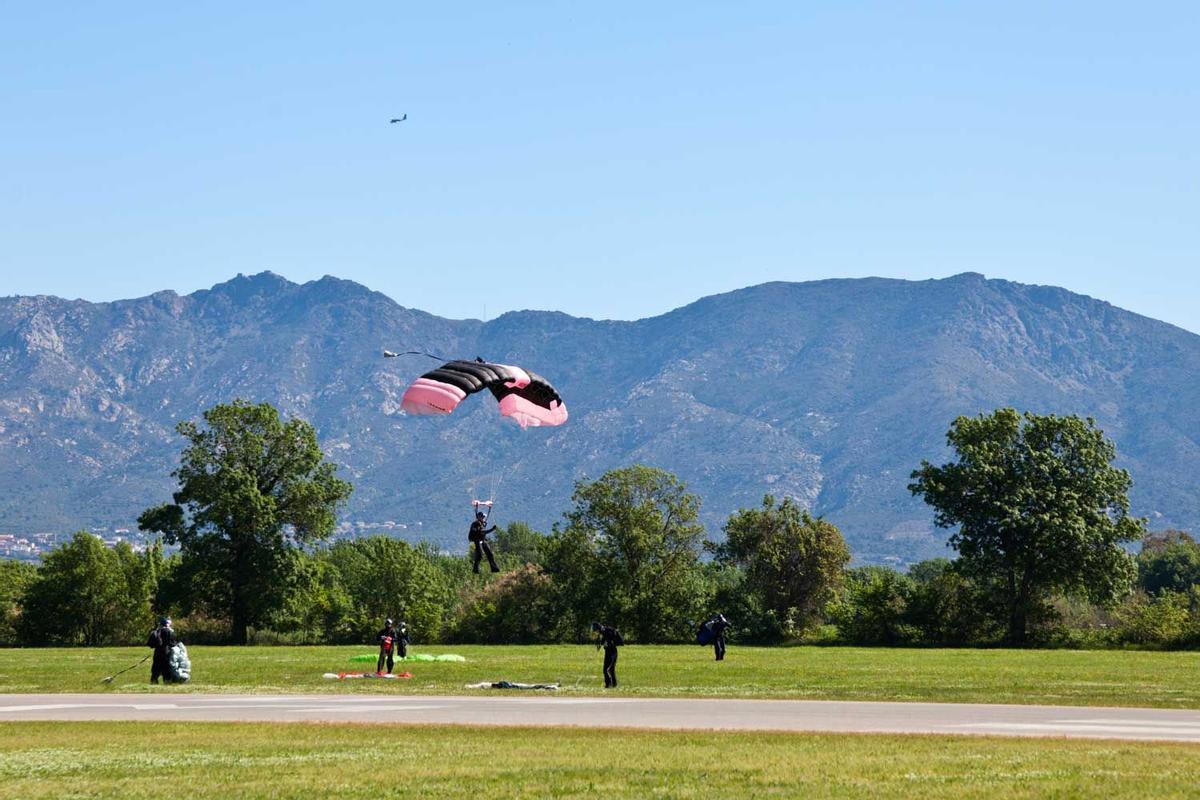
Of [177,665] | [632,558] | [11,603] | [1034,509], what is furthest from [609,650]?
[11,603]

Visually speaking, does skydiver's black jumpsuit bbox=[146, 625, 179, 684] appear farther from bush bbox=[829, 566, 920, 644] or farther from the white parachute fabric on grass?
bush bbox=[829, 566, 920, 644]

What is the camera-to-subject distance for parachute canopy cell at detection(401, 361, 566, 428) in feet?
124

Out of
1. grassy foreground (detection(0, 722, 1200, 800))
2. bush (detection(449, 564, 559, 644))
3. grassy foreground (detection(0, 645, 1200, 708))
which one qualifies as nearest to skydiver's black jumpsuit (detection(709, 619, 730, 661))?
grassy foreground (detection(0, 645, 1200, 708))

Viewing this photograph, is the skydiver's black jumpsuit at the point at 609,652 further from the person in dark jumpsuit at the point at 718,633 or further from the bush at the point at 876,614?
the bush at the point at 876,614

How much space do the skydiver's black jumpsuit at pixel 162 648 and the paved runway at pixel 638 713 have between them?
11.9 ft

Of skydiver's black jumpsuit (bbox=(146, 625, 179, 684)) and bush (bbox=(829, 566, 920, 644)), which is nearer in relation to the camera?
skydiver's black jumpsuit (bbox=(146, 625, 179, 684))

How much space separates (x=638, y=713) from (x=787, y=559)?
57.6 metres

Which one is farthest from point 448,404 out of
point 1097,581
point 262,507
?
point 1097,581

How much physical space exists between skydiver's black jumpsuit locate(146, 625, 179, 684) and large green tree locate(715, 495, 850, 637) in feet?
157

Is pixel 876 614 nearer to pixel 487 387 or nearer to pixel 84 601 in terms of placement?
pixel 487 387

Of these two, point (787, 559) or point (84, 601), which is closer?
point (84, 601)

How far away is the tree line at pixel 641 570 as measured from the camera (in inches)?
3049

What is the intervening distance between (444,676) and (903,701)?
17.3m

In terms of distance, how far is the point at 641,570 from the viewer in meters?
90.4
